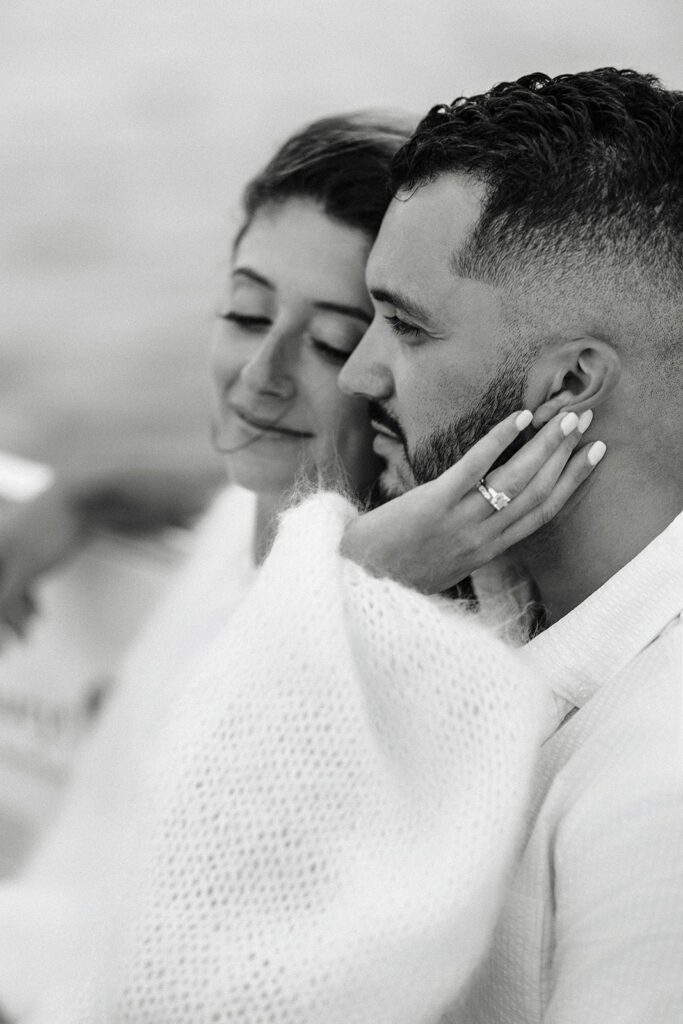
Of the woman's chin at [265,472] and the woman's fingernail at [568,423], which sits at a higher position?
the woman's fingernail at [568,423]

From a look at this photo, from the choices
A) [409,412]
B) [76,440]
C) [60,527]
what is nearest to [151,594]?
[60,527]

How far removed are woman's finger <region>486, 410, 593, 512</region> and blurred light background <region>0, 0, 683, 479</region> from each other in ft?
6.87

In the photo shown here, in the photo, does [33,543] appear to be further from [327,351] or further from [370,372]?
[370,372]

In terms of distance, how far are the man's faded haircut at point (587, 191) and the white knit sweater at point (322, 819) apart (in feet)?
1.28

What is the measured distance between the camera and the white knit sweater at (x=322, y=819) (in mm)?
937

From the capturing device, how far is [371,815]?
3.26 ft

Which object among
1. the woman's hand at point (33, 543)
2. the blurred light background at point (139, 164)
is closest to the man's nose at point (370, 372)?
the woman's hand at point (33, 543)

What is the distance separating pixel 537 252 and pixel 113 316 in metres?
3.13

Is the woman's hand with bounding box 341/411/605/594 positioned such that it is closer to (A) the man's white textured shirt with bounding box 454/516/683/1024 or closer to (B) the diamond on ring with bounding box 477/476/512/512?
(B) the diamond on ring with bounding box 477/476/512/512

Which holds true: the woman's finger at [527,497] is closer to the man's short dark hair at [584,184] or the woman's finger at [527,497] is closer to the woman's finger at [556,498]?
the woman's finger at [556,498]

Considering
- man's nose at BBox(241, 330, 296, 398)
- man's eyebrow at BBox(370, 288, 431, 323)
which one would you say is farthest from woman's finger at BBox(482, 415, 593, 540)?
man's nose at BBox(241, 330, 296, 398)

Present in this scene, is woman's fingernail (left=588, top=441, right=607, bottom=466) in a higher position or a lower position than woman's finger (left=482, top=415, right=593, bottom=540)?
higher

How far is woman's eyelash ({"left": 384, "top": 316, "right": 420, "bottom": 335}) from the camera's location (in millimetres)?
1268

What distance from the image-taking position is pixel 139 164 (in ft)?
13.8
